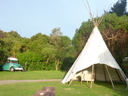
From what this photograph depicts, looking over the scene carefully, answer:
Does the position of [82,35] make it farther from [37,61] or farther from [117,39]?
[37,61]

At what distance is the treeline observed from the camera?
1673 cm

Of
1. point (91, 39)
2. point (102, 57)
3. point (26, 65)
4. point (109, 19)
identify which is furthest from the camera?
point (26, 65)

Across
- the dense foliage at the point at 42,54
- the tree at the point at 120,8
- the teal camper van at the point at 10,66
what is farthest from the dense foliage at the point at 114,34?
the tree at the point at 120,8

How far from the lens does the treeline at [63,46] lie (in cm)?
1673

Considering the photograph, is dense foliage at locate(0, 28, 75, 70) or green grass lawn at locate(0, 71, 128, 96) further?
dense foliage at locate(0, 28, 75, 70)

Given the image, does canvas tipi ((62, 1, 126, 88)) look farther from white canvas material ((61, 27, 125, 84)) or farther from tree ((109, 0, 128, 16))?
tree ((109, 0, 128, 16))

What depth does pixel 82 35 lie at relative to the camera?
20.6 m

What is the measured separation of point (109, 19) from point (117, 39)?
3.90 metres

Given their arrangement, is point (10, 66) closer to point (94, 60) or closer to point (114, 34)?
point (114, 34)

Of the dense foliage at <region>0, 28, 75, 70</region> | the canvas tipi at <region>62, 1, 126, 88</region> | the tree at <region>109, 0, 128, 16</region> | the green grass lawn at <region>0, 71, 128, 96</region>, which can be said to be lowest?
the green grass lawn at <region>0, 71, 128, 96</region>

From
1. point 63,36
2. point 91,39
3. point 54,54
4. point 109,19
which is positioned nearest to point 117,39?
point 109,19

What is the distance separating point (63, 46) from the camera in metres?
31.4

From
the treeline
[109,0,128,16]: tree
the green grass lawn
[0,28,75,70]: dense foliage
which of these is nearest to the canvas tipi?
the green grass lawn

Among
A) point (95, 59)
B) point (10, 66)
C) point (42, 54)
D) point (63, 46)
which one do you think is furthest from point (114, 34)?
point (63, 46)
